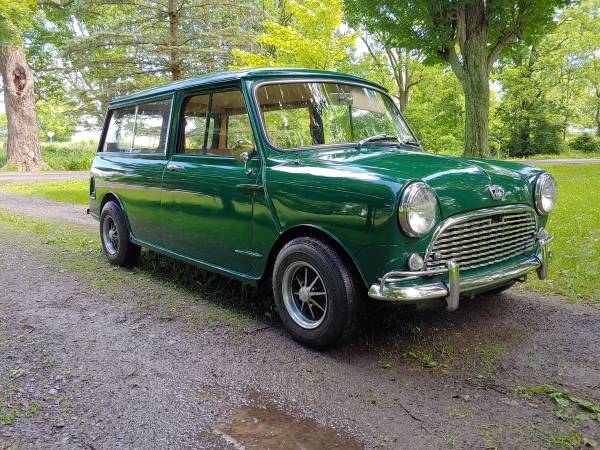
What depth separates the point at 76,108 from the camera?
86.3ft

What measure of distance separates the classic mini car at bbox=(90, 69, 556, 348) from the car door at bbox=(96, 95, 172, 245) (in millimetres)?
24

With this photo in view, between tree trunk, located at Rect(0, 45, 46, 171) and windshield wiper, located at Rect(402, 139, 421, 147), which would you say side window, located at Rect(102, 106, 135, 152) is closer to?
windshield wiper, located at Rect(402, 139, 421, 147)

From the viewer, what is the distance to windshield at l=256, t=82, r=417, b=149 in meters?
3.73

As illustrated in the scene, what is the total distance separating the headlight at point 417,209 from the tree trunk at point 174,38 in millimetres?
16442

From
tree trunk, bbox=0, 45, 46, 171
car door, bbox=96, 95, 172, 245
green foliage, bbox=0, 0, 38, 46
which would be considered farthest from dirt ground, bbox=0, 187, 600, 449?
tree trunk, bbox=0, 45, 46, 171

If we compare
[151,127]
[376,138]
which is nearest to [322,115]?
[376,138]

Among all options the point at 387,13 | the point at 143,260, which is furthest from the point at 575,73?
the point at 143,260

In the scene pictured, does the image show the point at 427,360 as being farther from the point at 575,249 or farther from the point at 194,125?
the point at 575,249

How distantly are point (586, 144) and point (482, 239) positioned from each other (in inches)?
1437

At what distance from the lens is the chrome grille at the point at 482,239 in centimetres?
295

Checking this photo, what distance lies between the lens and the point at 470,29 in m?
12.4

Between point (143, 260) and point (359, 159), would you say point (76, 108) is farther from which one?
point (359, 159)

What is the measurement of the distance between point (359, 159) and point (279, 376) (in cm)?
155

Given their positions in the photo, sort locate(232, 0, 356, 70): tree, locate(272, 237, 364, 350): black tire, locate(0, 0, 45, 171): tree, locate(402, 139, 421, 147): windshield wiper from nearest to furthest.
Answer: locate(272, 237, 364, 350): black tire, locate(402, 139, 421, 147): windshield wiper, locate(232, 0, 356, 70): tree, locate(0, 0, 45, 171): tree
